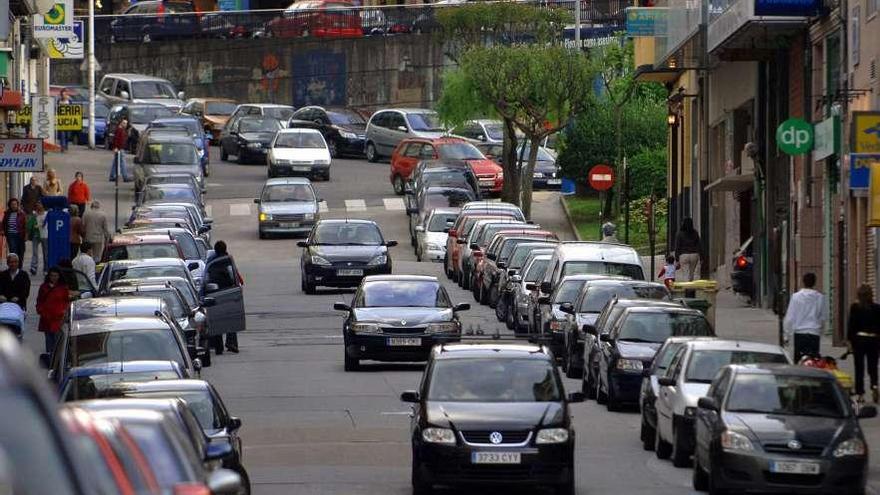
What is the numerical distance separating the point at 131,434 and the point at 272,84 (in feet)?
247

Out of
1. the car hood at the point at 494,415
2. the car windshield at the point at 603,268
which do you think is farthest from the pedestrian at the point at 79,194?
the car hood at the point at 494,415

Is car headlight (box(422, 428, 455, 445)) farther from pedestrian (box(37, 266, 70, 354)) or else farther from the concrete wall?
the concrete wall

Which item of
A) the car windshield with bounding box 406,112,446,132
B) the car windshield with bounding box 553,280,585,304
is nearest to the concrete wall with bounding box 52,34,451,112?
the car windshield with bounding box 406,112,446,132

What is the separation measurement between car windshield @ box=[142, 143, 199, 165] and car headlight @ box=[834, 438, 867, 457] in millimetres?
43654

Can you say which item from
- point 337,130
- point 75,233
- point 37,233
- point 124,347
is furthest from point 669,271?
point 337,130

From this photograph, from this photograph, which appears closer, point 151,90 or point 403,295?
point 403,295

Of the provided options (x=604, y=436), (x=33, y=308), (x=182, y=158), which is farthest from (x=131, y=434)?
(x=182, y=158)

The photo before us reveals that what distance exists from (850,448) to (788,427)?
551 mm

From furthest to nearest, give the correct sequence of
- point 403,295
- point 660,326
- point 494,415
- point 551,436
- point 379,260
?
point 379,260 < point 403,295 < point 660,326 < point 494,415 < point 551,436

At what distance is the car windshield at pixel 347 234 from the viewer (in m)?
42.2

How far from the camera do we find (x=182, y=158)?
198 ft

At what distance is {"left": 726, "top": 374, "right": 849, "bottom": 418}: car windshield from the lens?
59.5 feet

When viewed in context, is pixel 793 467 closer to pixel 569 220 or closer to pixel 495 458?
pixel 495 458

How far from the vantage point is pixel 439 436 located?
18016 millimetres
